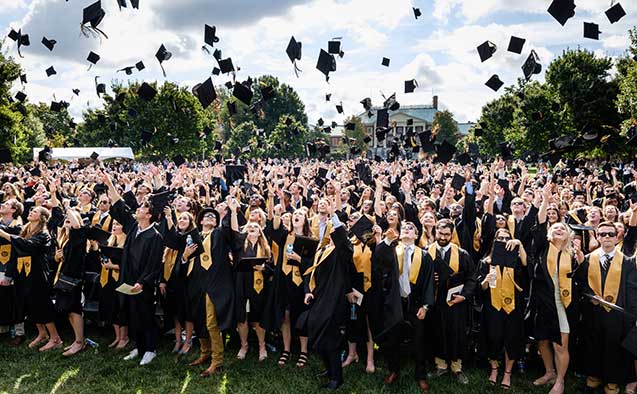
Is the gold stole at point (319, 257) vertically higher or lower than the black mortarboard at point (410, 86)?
lower

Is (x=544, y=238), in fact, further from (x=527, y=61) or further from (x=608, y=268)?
(x=527, y=61)

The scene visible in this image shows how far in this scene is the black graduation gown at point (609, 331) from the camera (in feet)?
14.3

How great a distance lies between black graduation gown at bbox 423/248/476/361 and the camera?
16.0 feet

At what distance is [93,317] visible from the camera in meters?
6.14

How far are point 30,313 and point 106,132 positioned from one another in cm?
4206

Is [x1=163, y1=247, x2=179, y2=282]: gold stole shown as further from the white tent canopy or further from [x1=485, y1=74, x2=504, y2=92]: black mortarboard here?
the white tent canopy

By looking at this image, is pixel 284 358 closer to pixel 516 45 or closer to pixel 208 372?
pixel 208 372

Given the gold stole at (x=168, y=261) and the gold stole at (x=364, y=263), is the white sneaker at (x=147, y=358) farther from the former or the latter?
the gold stole at (x=364, y=263)

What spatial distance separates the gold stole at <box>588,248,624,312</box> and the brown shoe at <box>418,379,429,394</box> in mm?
1826

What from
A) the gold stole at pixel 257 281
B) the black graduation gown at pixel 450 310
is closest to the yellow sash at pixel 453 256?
the black graduation gown at pixel 450 310

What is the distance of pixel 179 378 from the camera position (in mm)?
5098

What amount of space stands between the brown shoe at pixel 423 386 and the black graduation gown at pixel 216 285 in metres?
2.03

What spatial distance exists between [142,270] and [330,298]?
212 cm

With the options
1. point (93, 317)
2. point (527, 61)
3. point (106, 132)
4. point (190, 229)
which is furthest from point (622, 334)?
point (106, 132)
